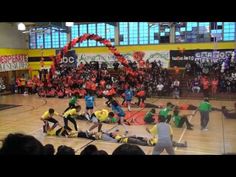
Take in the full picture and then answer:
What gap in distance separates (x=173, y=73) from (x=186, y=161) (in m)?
20.4

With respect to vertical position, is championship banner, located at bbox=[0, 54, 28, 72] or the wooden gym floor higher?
championship banner, located at bbox=[0, 54, 28, 72]

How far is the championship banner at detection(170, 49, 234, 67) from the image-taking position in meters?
21.7

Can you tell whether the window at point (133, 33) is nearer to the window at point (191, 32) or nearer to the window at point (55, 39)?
the window at point (191, 32)

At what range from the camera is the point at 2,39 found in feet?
83.7

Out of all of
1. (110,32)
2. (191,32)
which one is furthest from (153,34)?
(110,32)

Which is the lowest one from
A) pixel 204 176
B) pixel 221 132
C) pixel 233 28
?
pixel 221 132

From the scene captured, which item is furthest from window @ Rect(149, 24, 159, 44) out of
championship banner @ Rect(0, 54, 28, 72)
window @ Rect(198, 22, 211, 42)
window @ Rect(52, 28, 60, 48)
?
championship banner @ Rect(0, 54, 28, 72)

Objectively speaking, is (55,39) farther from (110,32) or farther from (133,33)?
(133,33)

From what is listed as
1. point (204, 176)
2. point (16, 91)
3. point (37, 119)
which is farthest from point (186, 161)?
point (16, 91)

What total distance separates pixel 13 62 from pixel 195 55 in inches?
547

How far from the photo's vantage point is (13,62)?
25969 millimetres

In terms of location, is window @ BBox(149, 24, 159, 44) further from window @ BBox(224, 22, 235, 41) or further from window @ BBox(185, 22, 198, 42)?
window @ BBox(224, 22, 235, 41)

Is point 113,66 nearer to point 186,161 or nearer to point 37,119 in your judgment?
point 37,119

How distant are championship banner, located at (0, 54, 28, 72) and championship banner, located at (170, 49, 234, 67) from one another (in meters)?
12.2
